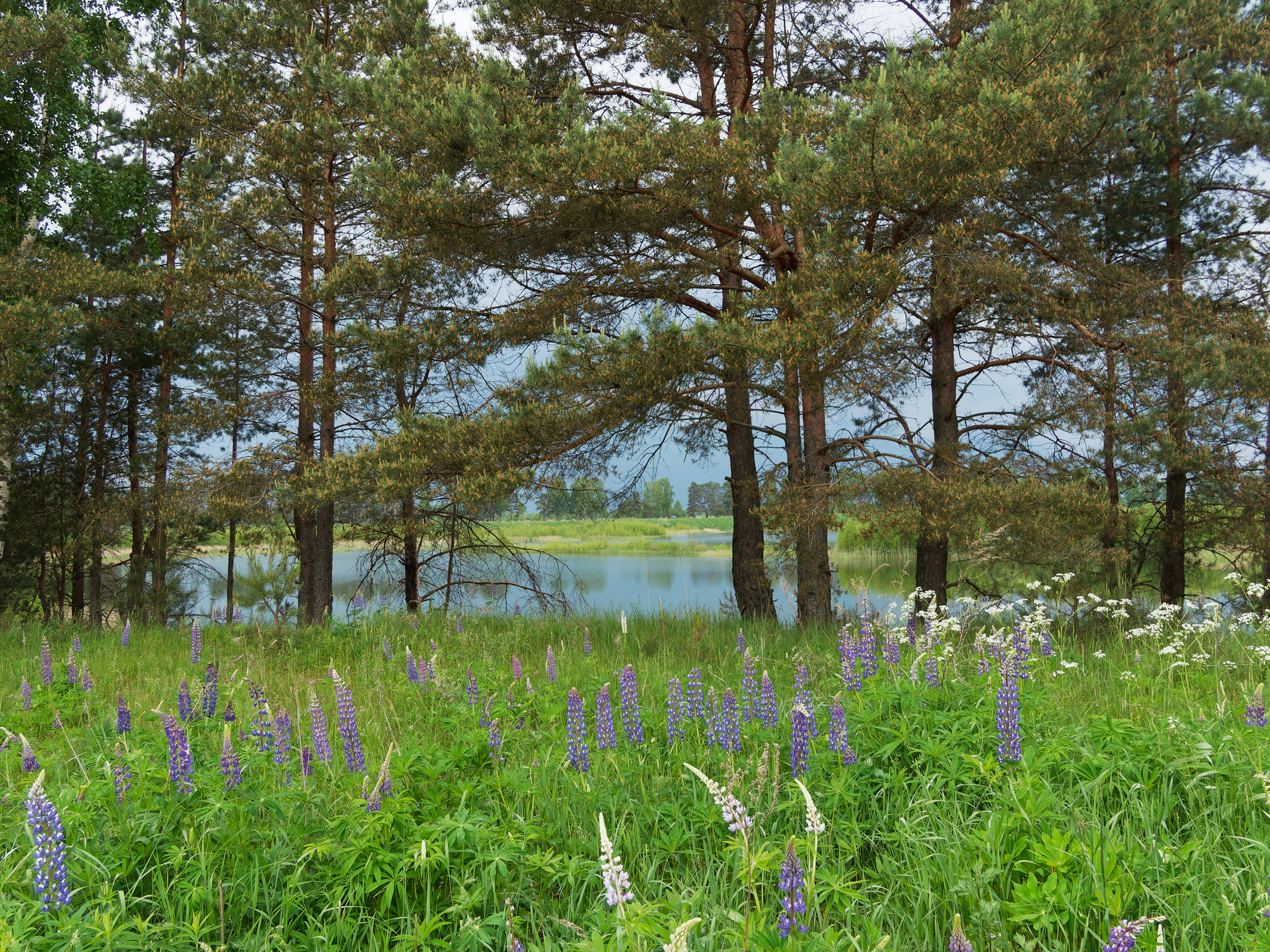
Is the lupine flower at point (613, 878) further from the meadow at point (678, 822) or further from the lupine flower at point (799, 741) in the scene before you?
the lupine flower at point (799, 741)

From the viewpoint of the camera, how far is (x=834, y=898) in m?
1.84

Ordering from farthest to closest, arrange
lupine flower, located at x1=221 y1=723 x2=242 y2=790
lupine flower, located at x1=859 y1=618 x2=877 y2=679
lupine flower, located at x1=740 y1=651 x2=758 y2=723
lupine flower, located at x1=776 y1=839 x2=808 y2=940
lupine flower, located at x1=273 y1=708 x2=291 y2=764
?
lupine flower, located at x1=859 y1=618 x2=877 y2=679, lupine flower, located at x1=740 y1=651 x2=758 y2=723, lupine flower, located at x1=273 y1=708 x2=291 y2=764, lupine flower, located at x1=221 y1=723 x2=242 y2=790, lupine flower, located at x1=776 y1=839 x2=808 y2=940

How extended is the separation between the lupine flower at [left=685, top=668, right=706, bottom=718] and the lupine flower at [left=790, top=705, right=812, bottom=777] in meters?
0.52

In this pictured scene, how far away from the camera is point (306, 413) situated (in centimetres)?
1133

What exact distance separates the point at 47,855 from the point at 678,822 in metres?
1.74

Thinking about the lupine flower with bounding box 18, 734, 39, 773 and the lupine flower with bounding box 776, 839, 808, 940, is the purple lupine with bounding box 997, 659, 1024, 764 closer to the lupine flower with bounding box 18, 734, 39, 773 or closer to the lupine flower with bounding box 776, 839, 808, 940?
the lupine flower with bounding box 776, 839, 808, 940

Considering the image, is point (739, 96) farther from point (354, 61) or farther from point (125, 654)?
point (125, 654)

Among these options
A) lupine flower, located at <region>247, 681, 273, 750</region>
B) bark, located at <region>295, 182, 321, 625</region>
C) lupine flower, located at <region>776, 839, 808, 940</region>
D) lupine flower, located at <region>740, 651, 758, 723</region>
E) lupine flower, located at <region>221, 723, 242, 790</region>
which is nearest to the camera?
lupine flower, located at <region>776, 839, 808, 940</region>

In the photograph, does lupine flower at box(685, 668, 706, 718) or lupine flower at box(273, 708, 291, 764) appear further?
lupine flower at box(685, 668, 706, 718)

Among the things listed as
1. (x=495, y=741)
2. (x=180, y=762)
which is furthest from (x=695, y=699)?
(x=180, y=762)

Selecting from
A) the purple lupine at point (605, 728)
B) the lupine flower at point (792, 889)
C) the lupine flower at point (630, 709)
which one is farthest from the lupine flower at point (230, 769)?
the lupine flower at point (792, 889)

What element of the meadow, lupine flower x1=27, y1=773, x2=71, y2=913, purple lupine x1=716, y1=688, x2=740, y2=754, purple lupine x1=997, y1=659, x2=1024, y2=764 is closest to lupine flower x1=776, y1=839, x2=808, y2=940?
the meadow

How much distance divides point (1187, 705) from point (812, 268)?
4.62 metres

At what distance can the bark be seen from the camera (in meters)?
10.8
